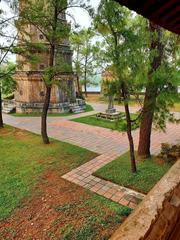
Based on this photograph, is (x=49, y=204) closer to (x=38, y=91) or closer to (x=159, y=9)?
(x=159, y=9)

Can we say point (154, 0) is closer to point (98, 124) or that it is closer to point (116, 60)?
point (116, 60)

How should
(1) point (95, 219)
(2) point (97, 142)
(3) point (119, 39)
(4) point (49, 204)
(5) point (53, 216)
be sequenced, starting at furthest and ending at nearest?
(2) point (97, 142) < (3) point (119, 39) < (4) point (49, 204) < (5) point (53, 216) < (1) point (95, 219)

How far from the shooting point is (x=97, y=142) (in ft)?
32.7

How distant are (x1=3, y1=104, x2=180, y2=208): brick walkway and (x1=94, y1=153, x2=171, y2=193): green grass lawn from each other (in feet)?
0.72

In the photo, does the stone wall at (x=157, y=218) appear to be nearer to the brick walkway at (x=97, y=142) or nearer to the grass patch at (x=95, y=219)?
the grass patch at (x=95, y=219)

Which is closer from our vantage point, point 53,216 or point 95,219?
point 95,219

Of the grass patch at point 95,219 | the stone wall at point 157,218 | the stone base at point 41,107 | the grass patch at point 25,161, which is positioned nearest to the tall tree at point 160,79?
the grass patch at point 95,219

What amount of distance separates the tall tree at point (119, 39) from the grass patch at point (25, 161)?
3769mm

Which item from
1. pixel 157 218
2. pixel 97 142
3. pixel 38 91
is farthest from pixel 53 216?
pixel 38 91

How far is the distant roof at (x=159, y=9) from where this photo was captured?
123cm

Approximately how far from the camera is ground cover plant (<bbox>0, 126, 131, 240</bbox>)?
4.20 meters

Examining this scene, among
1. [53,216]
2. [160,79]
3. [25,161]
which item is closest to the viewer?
[53,216]

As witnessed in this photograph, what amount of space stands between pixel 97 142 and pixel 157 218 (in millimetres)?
8631

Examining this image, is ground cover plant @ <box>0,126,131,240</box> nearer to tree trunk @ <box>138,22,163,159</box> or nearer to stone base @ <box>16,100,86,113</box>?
tree trunk @ <box>138,22,163,159</box>
